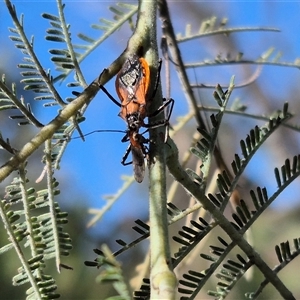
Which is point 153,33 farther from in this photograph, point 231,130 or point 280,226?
point 280,226

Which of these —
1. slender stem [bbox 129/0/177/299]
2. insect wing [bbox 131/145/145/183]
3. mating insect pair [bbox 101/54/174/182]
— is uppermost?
mating insect pair [bbox 101/54/174/182]

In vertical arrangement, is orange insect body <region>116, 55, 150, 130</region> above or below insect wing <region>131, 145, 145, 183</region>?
above

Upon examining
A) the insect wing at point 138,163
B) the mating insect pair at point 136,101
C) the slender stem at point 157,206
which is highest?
the mating insect pair at point 136,101

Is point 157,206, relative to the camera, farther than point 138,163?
No

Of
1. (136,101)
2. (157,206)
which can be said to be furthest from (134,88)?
(157,206)

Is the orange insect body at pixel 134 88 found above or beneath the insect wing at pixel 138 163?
above

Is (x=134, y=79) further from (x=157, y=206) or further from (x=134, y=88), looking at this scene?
(x=157, y=206)

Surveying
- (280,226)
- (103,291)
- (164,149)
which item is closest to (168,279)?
(164,149)

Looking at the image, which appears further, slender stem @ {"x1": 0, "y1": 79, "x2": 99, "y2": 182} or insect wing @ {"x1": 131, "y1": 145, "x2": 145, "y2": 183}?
insect wing @ {"x1": 131, "y1": 145, "x2": 145, "y2": 183}
